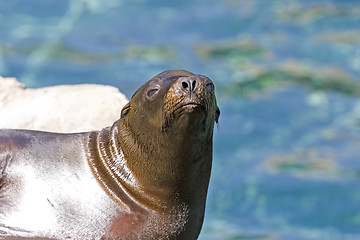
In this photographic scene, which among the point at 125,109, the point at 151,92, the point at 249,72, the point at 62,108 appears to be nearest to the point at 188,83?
the point at 151,92

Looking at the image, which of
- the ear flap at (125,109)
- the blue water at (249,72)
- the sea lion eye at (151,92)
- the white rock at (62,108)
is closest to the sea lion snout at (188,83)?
the sea lion eye at (151,92)

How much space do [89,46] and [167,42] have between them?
3.92 feet

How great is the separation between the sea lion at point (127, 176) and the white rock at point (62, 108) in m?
1.04

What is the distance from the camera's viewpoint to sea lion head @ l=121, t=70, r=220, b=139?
406 centimetres

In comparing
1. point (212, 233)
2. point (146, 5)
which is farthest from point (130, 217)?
point (146, 5)

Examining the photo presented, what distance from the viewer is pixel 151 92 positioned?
4371 millimetres

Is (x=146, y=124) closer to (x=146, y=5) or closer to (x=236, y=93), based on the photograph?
(x=236, y=93)

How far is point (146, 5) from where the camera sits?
13.0 metres

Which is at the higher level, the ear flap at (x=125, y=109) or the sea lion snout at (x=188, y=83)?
the ear flap at (x=125, y=109)

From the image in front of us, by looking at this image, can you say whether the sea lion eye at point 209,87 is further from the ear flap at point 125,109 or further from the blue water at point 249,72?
the blue water at point 249,72

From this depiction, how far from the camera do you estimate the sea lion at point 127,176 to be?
13.9 ft

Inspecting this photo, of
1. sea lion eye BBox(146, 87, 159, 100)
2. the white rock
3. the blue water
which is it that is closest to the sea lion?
sea lion eye BBox(146, 87, 159, 100)

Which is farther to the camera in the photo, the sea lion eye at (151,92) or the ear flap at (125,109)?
the ear flap at (125,109)

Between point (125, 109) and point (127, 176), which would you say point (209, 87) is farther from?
point (127, 176)
